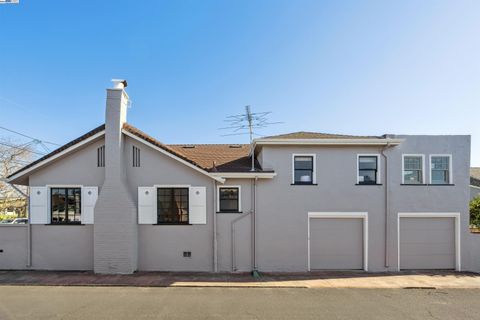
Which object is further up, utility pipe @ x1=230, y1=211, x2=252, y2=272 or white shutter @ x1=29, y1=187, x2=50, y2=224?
white shutter @ x1=29, y1=187, x2=50, y2=224

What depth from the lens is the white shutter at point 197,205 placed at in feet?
38.1

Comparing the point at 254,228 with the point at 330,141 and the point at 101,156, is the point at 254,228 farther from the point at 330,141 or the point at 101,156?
the point at 101,156

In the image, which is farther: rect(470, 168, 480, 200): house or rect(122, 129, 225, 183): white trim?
rect(470, 168, 480, 200): house

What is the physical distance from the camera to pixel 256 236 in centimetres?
1162

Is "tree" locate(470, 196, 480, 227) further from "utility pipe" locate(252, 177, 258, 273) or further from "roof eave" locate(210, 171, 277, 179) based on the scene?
"utility pipe" locate(252, 177, 258, 273)

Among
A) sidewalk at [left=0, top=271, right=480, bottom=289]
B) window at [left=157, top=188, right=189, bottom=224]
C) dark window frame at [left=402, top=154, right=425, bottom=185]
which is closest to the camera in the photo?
sidewalk at [left=0, top=271, right=480, bottom=289]

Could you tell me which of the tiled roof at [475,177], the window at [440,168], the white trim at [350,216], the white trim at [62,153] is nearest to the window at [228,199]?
the white trim at [350,216]

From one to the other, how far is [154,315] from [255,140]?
24.0 feet

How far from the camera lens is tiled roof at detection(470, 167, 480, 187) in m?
22.5

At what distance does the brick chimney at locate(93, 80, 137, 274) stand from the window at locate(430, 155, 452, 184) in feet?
42.0

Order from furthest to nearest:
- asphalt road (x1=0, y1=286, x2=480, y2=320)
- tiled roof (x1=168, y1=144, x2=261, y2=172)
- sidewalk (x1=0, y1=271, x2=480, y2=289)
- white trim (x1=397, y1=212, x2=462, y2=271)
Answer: tiled roof (x1=168, y1=144, x2=261, y2=172), white trim (x1=397, y1=212, x2=462, y2=271), sidewalk (x1=0, y1=271, x2=480, y2=289), asphalt road (x1=0, y1=286, x2=480, y2=320)

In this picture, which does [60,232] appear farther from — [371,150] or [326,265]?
[371,150]

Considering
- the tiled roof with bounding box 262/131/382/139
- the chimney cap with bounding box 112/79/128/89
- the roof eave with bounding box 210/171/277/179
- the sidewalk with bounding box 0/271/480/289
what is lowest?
the sidewalk with bounding box 0/271/480/289

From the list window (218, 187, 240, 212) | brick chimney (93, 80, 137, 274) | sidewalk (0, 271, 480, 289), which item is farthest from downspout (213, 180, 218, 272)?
brick chimney (93, 80, 137, 274)
